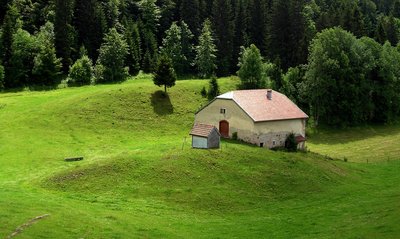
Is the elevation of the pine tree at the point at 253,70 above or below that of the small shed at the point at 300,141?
above

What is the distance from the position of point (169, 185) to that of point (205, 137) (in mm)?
10575

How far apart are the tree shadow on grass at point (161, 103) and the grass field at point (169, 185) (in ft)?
20.3

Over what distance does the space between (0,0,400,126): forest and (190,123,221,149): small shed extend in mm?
36033

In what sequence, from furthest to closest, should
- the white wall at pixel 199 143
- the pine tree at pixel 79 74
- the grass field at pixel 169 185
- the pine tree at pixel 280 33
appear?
the pine tree at pixel 280 33
the pine tree at pixel 79 74
the white wall at pixel 199 143
the grass field at pixel 169 185

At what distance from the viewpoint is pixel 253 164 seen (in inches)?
1984

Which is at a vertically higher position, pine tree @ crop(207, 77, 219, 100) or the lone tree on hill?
the lone tree on hill

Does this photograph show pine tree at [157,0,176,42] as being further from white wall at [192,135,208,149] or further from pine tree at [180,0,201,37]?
white wall at [192,135,208,149]

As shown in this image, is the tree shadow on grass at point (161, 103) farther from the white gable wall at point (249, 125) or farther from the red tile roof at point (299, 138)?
the red tile roof at point (299, 138)

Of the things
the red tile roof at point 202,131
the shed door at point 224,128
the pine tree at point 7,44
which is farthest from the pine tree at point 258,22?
the red tile roof at point 202,131

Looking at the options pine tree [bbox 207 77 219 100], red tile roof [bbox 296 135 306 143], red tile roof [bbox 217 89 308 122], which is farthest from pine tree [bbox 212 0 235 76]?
red tile roof [bbox 296 135 306 143]

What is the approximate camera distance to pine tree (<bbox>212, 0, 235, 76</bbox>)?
119 meters

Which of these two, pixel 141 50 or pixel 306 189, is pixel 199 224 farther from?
pixel 141 50

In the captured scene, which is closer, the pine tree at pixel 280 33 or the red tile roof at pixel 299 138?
the red tile roof at pixel 299 138

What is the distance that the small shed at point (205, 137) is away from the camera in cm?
5322
